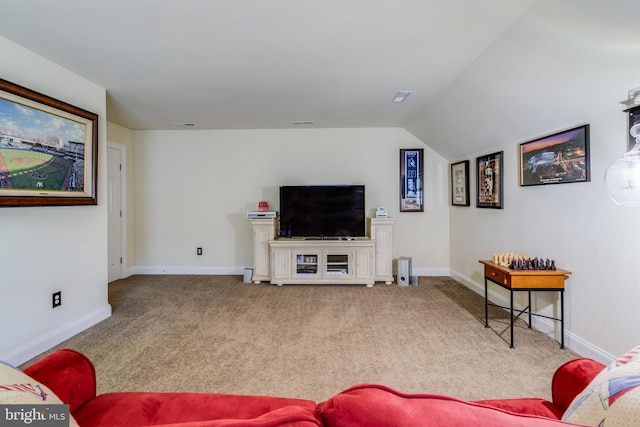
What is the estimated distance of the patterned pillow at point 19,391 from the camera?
532mm

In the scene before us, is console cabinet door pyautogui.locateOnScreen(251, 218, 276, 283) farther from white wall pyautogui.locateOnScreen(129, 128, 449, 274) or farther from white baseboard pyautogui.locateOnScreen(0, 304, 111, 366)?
white baseboard pyautogui.locateOnScreen(0, 304, 111, 366)

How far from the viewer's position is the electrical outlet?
254 cm

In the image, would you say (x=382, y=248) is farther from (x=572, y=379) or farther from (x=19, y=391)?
(x=19, y=391)

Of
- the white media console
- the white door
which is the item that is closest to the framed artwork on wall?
the white media console

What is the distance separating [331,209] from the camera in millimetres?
4469

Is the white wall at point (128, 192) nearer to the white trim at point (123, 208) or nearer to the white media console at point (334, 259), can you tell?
the white trim at point (123, 208)

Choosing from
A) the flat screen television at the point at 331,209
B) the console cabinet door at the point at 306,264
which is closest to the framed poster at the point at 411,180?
the flat screen television at the point at 331,209

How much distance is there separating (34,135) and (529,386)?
13.7ft

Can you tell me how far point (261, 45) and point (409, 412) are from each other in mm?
2484

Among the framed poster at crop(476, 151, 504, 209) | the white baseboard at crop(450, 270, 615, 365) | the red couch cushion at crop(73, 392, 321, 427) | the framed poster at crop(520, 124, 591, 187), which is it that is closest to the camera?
the red couch cushion at crop(73, 392, 321, 427)

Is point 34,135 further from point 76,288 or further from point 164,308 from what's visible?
point 164,308

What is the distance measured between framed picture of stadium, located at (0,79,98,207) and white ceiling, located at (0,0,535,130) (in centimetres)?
45

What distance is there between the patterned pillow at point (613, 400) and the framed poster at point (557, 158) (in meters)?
2.16

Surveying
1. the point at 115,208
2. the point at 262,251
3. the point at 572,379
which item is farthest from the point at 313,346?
the point at 115,208
